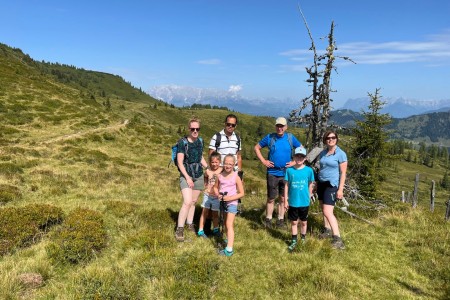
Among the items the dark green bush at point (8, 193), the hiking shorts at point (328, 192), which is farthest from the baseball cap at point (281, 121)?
the dark green bush at point (8, 193)

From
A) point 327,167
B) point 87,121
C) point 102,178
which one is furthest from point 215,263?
point 87,121

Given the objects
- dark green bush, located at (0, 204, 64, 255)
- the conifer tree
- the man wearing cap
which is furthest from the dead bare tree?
the conifer tree

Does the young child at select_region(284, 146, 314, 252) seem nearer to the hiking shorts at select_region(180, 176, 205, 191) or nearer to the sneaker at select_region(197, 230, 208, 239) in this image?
the hiking shorts at select_region(180, 176, 205, 191)

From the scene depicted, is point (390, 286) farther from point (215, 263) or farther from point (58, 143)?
point (58, 143)

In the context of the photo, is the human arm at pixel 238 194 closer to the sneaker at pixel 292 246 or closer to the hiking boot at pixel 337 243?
the sneaker at pixel 292 246

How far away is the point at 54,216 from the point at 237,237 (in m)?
5.47

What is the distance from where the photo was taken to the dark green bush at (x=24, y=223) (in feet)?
24.8

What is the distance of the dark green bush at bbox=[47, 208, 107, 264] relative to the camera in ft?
23.4

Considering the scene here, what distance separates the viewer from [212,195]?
859cm

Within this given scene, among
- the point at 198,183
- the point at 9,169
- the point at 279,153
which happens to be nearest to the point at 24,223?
the point at 198,183

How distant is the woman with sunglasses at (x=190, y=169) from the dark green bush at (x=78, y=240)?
2092 mm

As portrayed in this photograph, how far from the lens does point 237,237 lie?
9.09 meters

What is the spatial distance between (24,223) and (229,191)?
560 cm

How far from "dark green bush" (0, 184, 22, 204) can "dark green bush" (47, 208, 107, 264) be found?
12.8 feet
